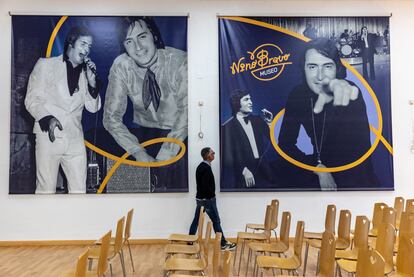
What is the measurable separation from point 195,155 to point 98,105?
2.00m

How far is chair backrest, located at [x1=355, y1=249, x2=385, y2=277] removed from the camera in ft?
8.78

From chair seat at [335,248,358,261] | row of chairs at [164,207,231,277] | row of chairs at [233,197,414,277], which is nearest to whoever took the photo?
row of chairs at [164,207,231,277]

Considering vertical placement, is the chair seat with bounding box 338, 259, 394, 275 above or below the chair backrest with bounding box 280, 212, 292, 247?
below

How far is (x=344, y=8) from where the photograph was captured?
7305 millimetres

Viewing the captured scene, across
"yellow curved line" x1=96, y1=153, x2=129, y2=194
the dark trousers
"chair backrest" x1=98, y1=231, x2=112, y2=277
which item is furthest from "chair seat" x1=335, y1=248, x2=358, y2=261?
"yellow curved line" x1=96, y1=153, x2=129, y2=194

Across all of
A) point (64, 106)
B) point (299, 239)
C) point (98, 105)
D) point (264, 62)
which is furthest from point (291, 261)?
point (64, 106)

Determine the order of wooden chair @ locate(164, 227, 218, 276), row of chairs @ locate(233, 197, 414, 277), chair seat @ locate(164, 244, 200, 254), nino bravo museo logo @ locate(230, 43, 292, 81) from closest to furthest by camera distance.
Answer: row of chairs @ locate(233, 197, 414, 277) → wooden chair @ locate(164, 227, 218, 276) → chair seat @ locate(164, 244, 200, 254) → nino bravo museo logo @ locate(230, 43, 292, 81)

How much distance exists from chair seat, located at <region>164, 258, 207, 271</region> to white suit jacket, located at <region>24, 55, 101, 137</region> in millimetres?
3743

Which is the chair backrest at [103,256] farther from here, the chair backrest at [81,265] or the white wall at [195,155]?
the white wall at [195,155]

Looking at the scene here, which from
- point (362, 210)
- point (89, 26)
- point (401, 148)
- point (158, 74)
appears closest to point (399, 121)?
point (401, 148)

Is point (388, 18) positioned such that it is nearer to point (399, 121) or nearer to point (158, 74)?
point (399, 121)

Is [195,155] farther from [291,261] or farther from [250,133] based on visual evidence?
[291,261]

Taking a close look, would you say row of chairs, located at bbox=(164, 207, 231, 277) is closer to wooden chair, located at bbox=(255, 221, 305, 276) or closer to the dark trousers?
wooden chair, located at bbox=(255, 221, 305, 276)

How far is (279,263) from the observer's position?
3.88 metres
